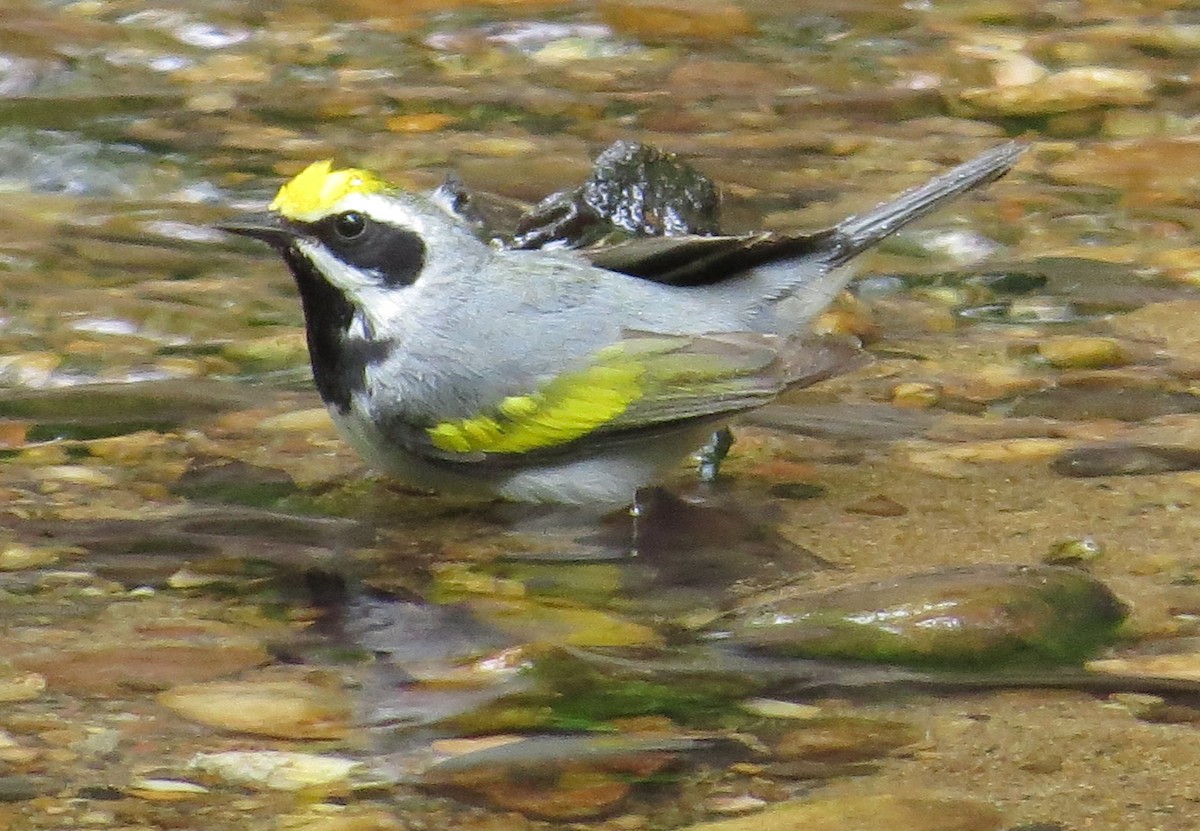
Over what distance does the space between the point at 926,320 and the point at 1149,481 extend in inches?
65.5

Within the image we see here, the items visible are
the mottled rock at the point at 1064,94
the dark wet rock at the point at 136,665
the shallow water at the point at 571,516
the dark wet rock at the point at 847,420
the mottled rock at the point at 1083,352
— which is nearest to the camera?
the shallow water at the point at 571,516

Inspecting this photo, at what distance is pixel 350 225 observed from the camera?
19.2 feet

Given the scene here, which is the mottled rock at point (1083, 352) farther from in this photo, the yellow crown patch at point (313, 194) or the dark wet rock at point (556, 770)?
the dark wet rock at point (556, 770)

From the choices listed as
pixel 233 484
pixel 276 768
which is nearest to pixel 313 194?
pixel 233 484

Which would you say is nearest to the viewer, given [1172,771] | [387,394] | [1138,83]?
[1172,771]

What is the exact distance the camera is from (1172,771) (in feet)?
13.0

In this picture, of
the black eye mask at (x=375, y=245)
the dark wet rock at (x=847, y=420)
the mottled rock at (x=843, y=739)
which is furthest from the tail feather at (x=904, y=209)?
the mottled rock at (x=843, y=739)

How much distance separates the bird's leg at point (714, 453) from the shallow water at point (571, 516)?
0.24 feet

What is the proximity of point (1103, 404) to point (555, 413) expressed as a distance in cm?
177

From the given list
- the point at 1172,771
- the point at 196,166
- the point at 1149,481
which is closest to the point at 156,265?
the point at 196,166

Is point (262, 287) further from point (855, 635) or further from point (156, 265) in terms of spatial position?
point (855, 635)

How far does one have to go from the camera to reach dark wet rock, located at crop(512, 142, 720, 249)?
7277 millimetres

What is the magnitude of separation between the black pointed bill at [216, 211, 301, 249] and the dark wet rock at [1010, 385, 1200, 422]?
2.25 meters

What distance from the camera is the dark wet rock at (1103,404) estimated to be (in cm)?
636
